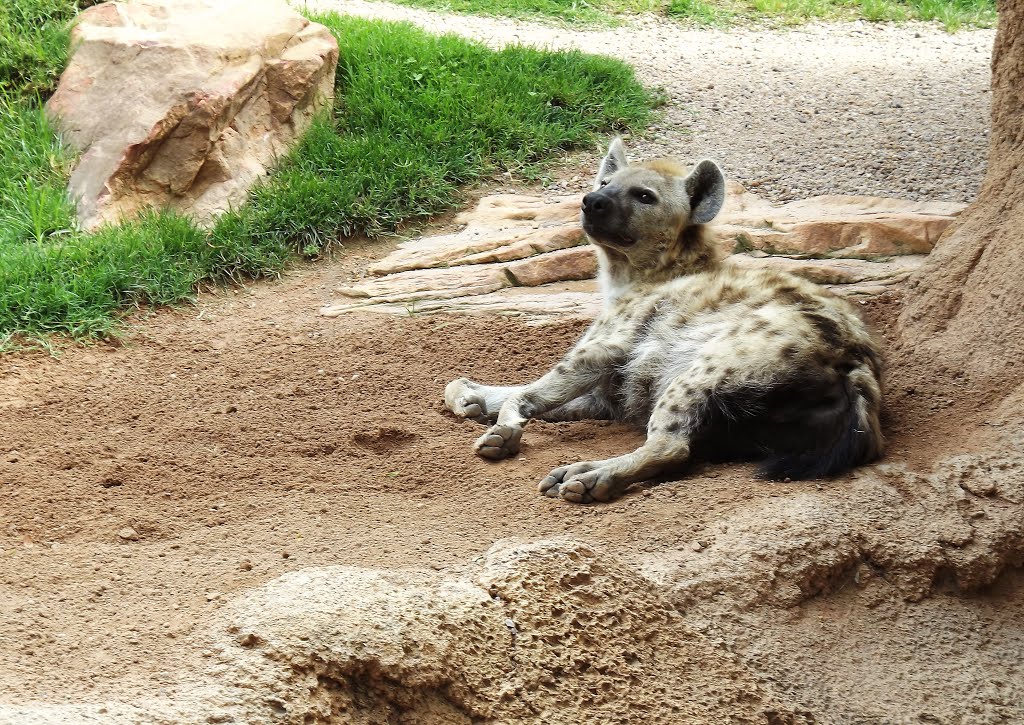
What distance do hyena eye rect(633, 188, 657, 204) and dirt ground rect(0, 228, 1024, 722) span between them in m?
0.70

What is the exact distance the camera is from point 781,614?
2.43 m

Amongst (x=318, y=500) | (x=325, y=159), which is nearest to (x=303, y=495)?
(x=318, y=500)

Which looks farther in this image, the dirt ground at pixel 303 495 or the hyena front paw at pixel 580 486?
the hyena front paw at pixel 580 486

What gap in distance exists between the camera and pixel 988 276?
3.53 metres

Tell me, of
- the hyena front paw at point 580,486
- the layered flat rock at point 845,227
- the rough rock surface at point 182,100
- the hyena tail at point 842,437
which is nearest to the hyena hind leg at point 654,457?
the hyena front paw at point 580,486

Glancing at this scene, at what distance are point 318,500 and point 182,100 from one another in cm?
298

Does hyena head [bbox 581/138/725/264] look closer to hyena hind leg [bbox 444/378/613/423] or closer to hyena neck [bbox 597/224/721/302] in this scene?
hyena neck [bbox 597/224/721/302]

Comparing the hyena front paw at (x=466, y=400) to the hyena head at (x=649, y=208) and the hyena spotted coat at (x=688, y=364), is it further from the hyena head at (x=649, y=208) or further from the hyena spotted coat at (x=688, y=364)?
the hyena head at (x=649, y=208)

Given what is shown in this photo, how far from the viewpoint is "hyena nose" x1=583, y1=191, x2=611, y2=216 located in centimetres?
389

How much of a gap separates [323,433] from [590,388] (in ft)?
2.98

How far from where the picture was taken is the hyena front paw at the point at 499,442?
3348 mm

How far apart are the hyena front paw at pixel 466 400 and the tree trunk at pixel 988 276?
139cm

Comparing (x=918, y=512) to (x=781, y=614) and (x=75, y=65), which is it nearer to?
(x=781, y=614)

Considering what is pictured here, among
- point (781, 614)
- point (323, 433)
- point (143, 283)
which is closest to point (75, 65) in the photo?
point (143, 283)
